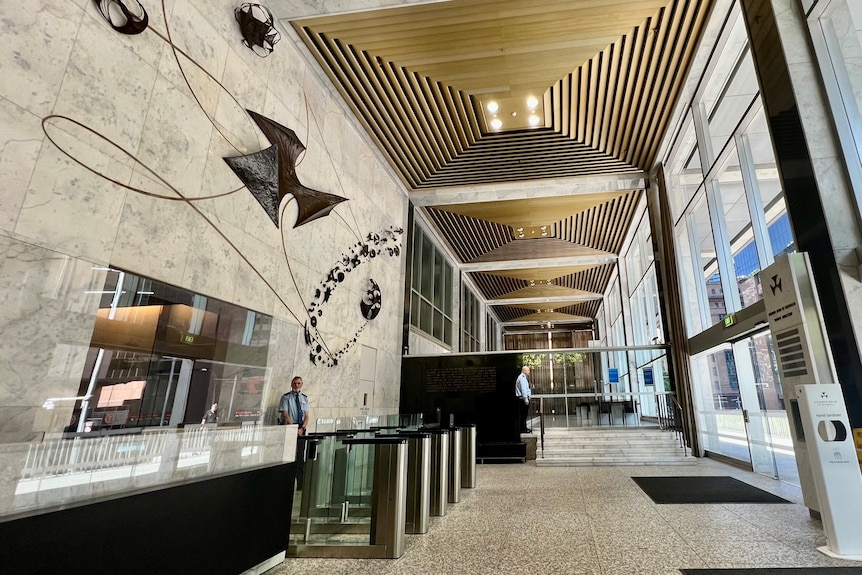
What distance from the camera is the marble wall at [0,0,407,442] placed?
184 centimetres

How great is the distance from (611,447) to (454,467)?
216 inches

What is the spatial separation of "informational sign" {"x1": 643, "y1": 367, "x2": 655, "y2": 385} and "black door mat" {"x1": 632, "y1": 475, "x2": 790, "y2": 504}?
19.4ft

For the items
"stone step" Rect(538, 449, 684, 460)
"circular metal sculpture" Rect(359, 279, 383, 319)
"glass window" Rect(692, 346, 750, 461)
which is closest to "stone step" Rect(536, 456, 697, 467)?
"stone step" Rect(538, 449, 684, 460)

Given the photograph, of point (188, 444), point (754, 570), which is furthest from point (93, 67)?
point (754, 570)

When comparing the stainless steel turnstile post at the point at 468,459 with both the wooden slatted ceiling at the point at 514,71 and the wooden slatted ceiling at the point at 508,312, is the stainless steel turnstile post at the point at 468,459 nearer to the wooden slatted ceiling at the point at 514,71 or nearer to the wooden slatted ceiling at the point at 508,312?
the wooden slatted ceiling at the point at 514,71

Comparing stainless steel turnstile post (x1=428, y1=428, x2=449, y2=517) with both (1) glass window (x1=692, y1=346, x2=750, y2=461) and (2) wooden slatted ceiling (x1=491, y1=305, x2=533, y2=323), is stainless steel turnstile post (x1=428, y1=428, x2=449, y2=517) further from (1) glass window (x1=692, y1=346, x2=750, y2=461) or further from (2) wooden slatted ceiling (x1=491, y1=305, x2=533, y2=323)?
(2) wooden slatted ceiling (x1=491, y1=305, x2=533, y2=323)

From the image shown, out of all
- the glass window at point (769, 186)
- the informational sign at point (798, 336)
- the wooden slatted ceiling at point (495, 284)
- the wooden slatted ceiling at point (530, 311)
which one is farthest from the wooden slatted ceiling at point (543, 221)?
the wooden slatted ceiling at point (530, 311)

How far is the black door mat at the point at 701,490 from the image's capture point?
477cm

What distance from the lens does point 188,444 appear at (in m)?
2.29

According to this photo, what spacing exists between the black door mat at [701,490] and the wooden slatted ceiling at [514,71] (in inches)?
252

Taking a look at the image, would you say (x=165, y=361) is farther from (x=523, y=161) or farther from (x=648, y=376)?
(x=648, y=376)

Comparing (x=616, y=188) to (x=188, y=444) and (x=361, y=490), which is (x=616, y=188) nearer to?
(x=361, y=490)

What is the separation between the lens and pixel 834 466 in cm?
325

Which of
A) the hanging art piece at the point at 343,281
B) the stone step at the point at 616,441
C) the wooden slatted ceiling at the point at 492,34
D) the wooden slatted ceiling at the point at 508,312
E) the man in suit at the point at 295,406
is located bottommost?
the stone step at the point at 616,441
